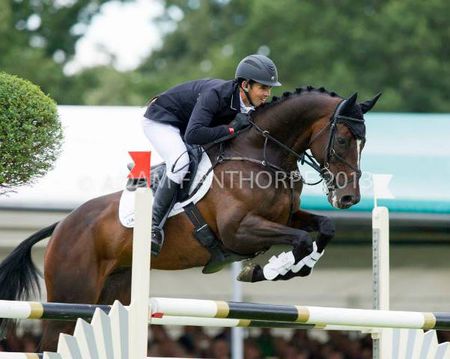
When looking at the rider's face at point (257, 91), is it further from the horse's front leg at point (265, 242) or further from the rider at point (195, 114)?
the horse's front leg at point (265, 242)

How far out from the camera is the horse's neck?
5902 mm

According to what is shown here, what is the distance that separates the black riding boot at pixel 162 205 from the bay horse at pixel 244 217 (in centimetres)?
12

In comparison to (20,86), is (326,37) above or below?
above

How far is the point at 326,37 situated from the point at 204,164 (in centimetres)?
2045

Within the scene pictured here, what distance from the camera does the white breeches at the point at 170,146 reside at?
5832 mm

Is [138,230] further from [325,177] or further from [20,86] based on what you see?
[325,177]

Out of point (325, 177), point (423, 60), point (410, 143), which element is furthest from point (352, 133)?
point (423, 60)

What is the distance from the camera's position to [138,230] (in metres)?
4.28

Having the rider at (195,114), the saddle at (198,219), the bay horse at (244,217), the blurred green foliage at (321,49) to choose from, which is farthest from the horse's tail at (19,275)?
the blurred green foliage at (321,49)

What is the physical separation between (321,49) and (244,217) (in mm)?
19981

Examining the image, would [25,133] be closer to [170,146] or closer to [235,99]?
[170,146]

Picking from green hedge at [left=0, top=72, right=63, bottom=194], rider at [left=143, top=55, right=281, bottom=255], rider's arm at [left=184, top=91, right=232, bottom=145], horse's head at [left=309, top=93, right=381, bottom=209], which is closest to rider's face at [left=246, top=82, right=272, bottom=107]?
rider at [left=143, top=55, right=281, bottom=255]

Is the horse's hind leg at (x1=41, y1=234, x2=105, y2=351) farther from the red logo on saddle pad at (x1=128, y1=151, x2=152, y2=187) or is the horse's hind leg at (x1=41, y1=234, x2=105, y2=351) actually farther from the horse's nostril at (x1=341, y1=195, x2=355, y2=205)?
the red logo on saddle pad at (x1=128, y1=151, x2=152, y2=187)

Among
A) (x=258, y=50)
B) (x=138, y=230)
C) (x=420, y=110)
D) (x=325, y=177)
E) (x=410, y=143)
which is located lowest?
(x=138, y=230)
